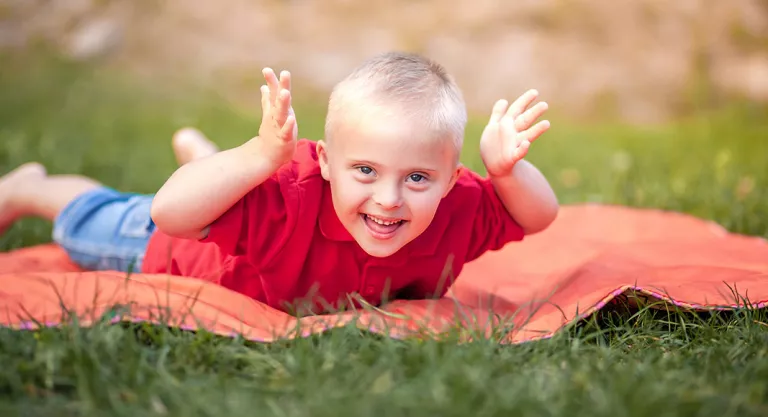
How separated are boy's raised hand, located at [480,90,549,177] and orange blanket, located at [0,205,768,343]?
35 centimetres

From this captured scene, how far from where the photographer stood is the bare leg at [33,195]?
2.58 m

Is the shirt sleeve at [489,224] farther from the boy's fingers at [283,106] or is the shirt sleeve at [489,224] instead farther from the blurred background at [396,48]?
the blurred background at [396,48]

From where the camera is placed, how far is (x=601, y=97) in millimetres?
7312

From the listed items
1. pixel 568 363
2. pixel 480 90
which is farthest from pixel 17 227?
pixel 480 90

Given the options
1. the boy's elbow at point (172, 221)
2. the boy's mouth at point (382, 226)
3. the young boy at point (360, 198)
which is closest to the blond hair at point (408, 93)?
the young boy at point (360, 198)

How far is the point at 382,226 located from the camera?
1847 millimetres

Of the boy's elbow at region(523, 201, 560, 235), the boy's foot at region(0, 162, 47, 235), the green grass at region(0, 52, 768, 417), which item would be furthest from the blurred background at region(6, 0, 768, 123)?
the green grass at region(0, 52, 768, 417)

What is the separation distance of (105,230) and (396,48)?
17.4 feet

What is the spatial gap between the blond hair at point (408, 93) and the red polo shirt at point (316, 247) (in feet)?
0.64

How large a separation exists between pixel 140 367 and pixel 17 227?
68.8 inches

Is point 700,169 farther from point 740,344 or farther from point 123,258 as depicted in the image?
point 123,258

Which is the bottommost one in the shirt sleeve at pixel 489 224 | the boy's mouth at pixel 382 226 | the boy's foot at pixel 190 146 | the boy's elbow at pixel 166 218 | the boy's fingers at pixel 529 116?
the shirt sleeve at pixel 489 224

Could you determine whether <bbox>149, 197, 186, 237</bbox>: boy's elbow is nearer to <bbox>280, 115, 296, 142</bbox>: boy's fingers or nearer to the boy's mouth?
<bbox>280, 115, 296, 142</bbox>: boy's fingers

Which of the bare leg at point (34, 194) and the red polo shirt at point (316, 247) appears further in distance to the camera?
the bare leg at point (34, 194)
